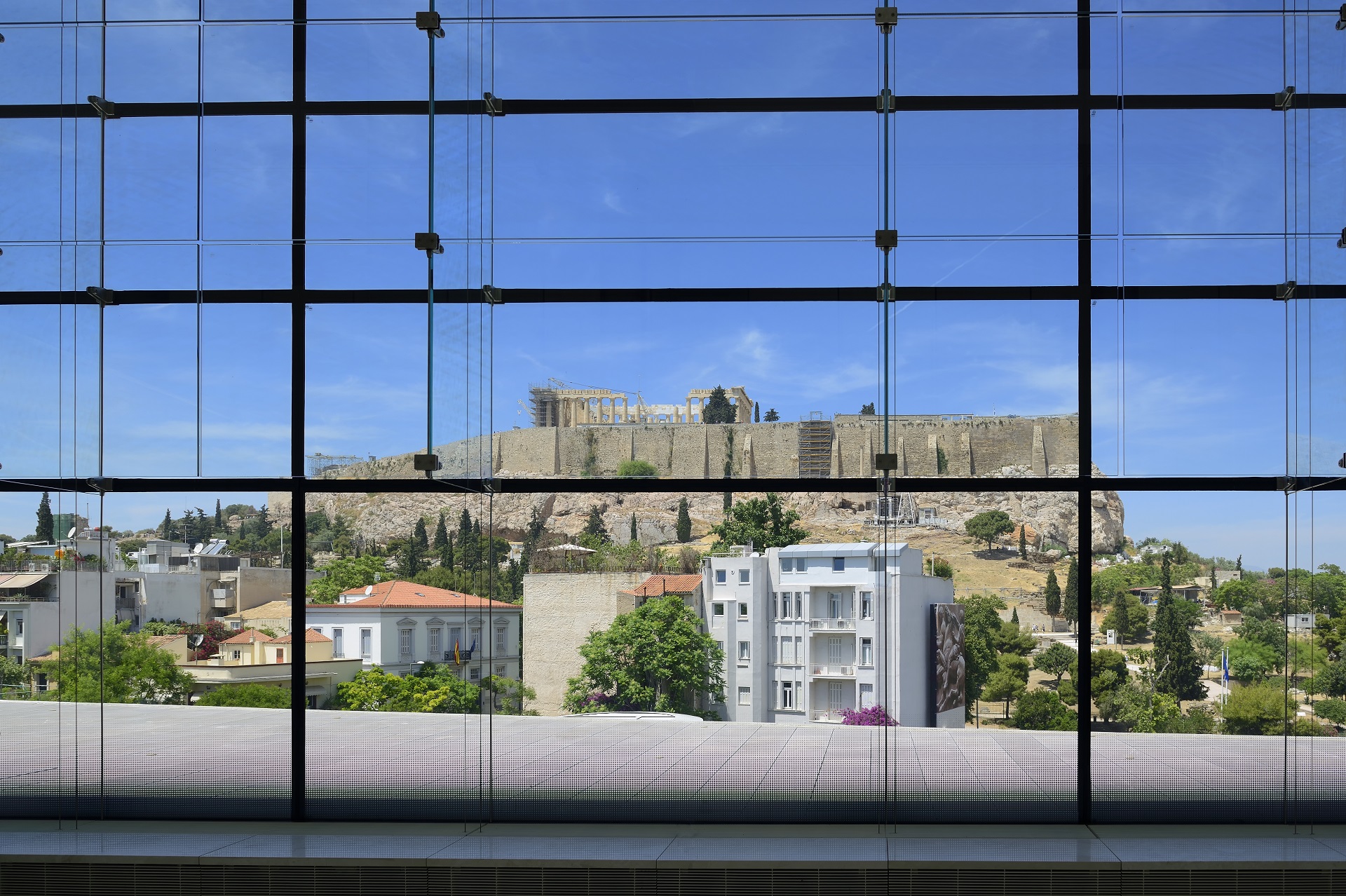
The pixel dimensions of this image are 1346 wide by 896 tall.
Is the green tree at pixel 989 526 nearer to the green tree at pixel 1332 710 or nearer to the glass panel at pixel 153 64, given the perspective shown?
the green tree at pixel 1332 710

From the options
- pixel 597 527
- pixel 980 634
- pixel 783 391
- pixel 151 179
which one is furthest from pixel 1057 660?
pixel 151 179

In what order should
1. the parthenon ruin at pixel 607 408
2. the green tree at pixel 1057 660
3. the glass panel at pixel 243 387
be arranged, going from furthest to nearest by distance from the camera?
the parthenon ruin at pixel 607 408 < the glass panel at pixel 243 387 < the green tree at pixel 1057 660

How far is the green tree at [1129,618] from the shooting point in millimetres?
4410

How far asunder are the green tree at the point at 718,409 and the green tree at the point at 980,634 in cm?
134

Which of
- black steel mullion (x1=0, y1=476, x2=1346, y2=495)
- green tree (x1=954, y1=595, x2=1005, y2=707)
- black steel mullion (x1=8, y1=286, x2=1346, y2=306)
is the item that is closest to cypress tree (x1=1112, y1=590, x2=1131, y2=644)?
green tree (x1=954, y1=595, x2=1005, y2=707)

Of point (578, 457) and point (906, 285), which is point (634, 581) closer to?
point (578, 457)

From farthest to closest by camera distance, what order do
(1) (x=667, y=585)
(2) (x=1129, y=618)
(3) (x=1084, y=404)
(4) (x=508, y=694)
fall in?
(2) (x=1129, y=618), (1) (x=667, y=585), (4) (x=508, y=694), (3) (x=1084, y=404)

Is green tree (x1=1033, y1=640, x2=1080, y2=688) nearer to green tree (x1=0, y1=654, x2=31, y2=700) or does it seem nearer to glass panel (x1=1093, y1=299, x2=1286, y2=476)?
glass panel (x1=1093, y1=299, x2=1286, y2=476)

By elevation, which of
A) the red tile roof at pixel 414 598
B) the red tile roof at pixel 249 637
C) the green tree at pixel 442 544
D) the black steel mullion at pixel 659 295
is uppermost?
the black steel mullion at pixel 659 295

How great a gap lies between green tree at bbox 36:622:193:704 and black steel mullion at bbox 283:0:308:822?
0.64m

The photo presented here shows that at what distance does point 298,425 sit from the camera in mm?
4188

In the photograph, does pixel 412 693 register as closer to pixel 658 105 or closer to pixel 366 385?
pixel 366 385

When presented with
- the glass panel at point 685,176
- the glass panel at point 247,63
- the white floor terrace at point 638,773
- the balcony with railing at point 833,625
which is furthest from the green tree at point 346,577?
the glass panel at point 247,63

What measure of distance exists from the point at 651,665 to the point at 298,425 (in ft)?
→ 5.73
